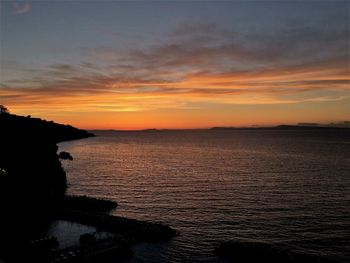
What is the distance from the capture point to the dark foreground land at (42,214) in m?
46.9

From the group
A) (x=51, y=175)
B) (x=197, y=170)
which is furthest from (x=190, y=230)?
(x=197, y=170)

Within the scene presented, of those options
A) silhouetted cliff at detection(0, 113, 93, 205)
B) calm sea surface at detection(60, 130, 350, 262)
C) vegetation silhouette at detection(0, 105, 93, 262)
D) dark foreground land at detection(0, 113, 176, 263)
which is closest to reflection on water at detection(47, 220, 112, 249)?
dark foreground land at detection(0, 113, 176, 263)

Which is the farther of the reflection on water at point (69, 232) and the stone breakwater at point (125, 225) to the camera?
the stone breakwater at point (125, 225)

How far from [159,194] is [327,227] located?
145 ft

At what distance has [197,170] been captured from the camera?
143125mm

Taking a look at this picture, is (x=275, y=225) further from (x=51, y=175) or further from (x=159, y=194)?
(x=51, y=175)

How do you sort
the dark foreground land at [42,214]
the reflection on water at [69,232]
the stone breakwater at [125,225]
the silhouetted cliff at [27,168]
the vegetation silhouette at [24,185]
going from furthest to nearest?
1. the silhouetted cliff at [27,168]
2. the vegetation silhouette at [24,185]
3. the stone breakwater at [125,225]
4. the reflection on water at [69,232]
5. the dark foreground land at [42,214]

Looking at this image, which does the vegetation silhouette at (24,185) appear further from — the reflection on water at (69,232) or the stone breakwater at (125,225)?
the stone breakwater at (125,225)

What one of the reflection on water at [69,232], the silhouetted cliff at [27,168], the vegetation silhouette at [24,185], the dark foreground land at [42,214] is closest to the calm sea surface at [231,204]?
the dark foreground land at [42,214]

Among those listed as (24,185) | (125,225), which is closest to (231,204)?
(125,225)

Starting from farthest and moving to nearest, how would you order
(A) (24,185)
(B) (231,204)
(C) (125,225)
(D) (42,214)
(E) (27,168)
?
1. (E) (27,168)
2. (B) (231,204)
3. (A) (24,185)
4. (D) (42,214)
5. (C) (125,225)

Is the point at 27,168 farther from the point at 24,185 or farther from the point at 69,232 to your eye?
the point at 69,232

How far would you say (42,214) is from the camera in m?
67.7

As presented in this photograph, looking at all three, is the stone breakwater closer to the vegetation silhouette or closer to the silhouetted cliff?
the vegetation silhouette
